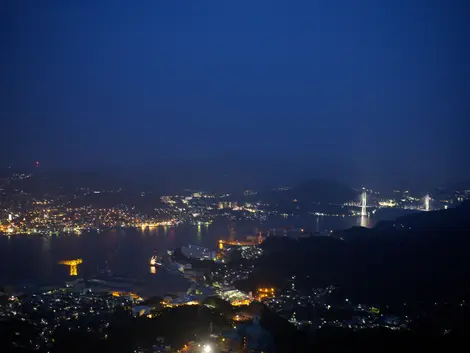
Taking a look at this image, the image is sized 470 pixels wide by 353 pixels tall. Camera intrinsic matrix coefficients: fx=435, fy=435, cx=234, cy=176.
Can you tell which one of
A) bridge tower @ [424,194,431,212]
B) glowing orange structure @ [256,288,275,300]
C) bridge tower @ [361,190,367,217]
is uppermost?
bridge tower @ [424,194,431,212]

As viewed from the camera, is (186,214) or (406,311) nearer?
(406,311)

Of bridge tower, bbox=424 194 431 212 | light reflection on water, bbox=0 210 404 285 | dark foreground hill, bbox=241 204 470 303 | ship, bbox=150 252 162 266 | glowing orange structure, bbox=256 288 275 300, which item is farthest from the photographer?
bridge tower, bbox=424 194 431 212

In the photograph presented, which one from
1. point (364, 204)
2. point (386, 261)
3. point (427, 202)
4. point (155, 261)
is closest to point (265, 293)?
point (386, 261)

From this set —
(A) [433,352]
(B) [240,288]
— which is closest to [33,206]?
(B) [240,288]

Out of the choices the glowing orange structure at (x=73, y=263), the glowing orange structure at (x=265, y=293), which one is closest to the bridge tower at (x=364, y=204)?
the glowing orange structure at (x=265, y=293)

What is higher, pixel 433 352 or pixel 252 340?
pixel 433 352

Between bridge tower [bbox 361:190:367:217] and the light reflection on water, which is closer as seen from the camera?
the light reflection on water

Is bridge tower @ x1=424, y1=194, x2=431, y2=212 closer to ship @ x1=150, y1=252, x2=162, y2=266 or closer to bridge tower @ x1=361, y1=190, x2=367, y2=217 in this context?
bridge tower @ x1=361, y1=190, x2=367, y2=217

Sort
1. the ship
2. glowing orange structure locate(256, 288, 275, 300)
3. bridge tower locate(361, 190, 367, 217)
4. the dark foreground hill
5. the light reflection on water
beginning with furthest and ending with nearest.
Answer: bridge tower locate(361, 190, 367, 217)
the ship
the light reflection on water
glowing orange structure locate(256, 288, 275, 300)
the dark foreground hill

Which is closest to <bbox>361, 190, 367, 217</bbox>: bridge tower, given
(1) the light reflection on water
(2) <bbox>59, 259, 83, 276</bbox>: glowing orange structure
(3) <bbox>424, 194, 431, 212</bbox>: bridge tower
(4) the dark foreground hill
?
(1) the light reflection on water

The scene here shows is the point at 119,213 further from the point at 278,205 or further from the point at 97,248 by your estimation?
the point at 278,205

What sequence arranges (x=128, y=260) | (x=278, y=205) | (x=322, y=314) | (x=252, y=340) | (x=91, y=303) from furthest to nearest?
(x=278, y=205)
(x=128, y=260)
(x=91, y=303)
(x=322, y=314)
(x=252, y=340)
